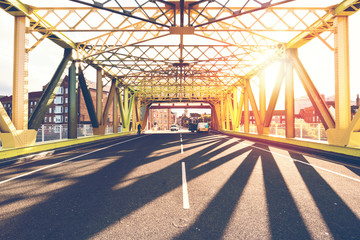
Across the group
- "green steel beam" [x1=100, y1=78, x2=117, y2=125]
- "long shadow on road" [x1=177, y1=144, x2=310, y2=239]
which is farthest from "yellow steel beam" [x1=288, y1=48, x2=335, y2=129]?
"green steel beam" [x1=100, y1=78, x2=117, y2=125]

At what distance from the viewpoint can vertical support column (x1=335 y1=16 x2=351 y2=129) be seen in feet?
27.3

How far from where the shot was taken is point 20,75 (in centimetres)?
865

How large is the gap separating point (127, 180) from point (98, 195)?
1.07 meters

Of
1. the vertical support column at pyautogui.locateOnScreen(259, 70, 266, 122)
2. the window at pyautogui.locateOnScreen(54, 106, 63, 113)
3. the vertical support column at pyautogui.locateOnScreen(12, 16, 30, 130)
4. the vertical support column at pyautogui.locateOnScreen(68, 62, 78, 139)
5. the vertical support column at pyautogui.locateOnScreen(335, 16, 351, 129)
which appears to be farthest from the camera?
the window at pyautogui.locateOnScreen(54, 106, 63, 113)

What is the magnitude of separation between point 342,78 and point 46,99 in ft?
48.9

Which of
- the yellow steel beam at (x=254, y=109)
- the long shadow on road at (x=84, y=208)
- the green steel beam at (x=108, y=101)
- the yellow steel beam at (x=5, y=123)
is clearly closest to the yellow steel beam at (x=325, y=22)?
the yellow steel beam at (x=254, y=109)

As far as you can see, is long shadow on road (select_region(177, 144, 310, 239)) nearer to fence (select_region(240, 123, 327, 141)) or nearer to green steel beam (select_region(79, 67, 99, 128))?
fence (select_region(240, 123, 327, 141))

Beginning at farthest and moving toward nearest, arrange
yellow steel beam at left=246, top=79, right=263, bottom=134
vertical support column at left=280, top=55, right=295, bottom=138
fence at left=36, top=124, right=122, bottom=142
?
yellow steel beam at left=246, top=79, right=263, bottom=134 → vertical support column at left=280, top=55, right=295, bottom=138 → fence at left=36, top=124, right=122, bottom=142

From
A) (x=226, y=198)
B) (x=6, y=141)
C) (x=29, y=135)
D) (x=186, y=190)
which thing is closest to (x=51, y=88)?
(x=29, y=135)

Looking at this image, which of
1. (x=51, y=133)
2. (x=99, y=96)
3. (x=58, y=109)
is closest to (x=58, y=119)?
(x=58, y=109)

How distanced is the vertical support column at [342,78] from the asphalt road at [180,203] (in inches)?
134

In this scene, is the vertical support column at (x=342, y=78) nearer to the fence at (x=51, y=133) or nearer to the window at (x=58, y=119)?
the fence at (x=51, y=133)

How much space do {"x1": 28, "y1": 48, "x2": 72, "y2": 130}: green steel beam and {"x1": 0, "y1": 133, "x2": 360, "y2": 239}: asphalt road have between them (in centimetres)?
435

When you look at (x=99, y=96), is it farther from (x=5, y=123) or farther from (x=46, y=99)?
(x=5, y=123)
